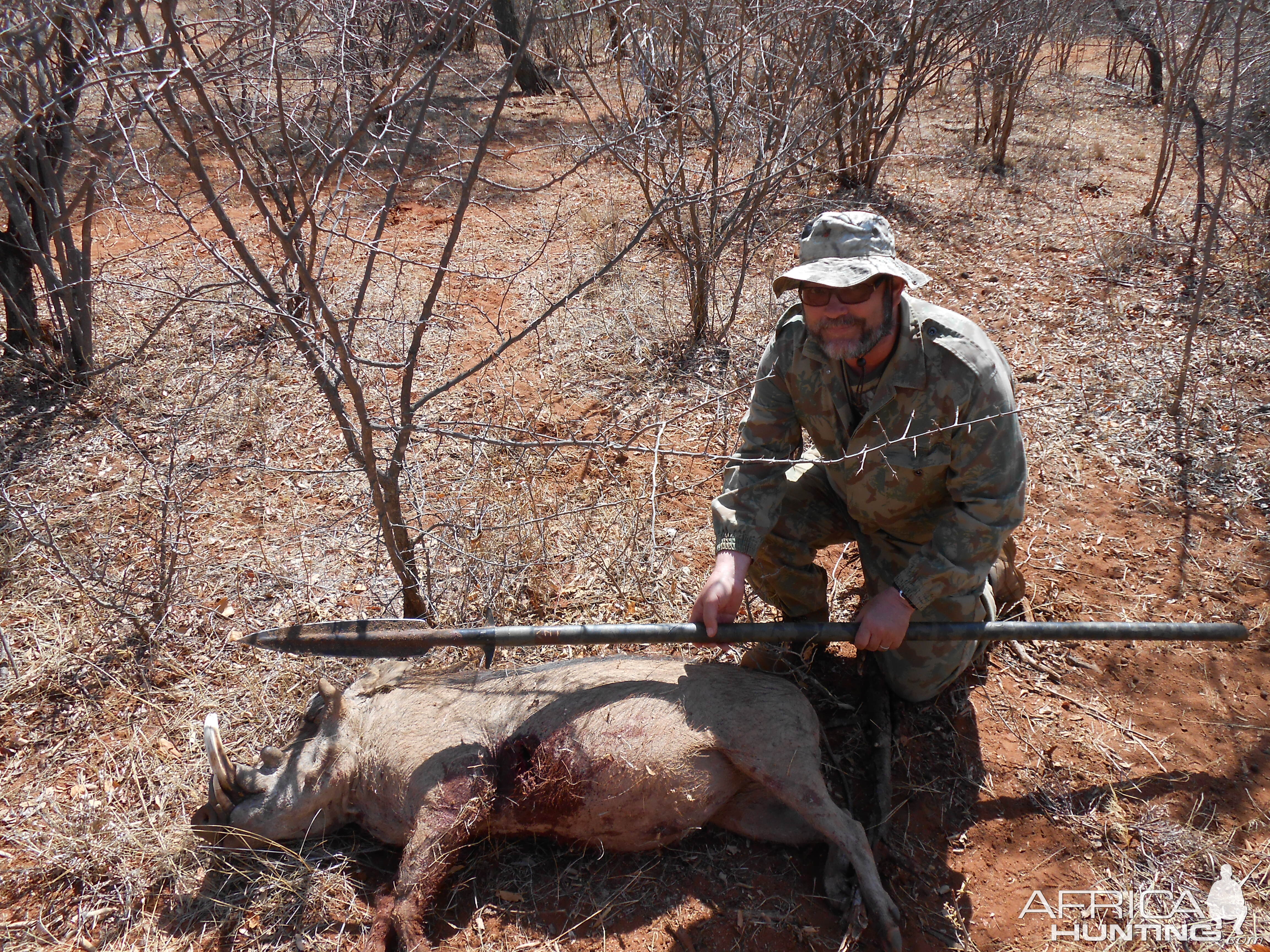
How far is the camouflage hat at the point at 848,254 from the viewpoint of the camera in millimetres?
2566

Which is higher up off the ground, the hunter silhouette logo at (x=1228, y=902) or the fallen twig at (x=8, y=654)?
the fallen twig at (x=8, y=654)

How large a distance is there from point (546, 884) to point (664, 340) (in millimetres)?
3801

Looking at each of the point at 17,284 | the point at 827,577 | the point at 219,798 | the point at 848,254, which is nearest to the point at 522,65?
the point at 17,284

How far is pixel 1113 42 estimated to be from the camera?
12562mm

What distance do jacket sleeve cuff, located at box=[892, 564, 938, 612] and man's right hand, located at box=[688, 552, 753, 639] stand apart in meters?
0.54

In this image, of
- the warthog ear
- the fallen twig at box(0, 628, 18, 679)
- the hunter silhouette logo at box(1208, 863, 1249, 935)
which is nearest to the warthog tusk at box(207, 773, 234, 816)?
the warthog ear

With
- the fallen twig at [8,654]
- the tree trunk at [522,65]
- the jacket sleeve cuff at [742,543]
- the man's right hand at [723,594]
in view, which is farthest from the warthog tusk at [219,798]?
the tree trunk at [522,65]

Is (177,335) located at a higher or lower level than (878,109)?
lower

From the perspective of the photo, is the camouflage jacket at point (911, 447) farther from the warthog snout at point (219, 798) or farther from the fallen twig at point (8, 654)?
the fallen twig at point (8, 654)

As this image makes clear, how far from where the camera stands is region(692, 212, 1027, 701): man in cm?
271

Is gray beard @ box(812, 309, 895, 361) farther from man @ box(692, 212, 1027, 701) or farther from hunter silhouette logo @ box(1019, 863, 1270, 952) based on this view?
hunter silhouette logo @ box(1019, 863, 1270, 952)

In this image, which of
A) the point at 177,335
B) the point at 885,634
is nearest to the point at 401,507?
the point at 885,634

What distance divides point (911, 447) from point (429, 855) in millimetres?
2200

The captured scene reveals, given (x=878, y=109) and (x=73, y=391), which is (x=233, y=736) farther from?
(x=878, y=109)
